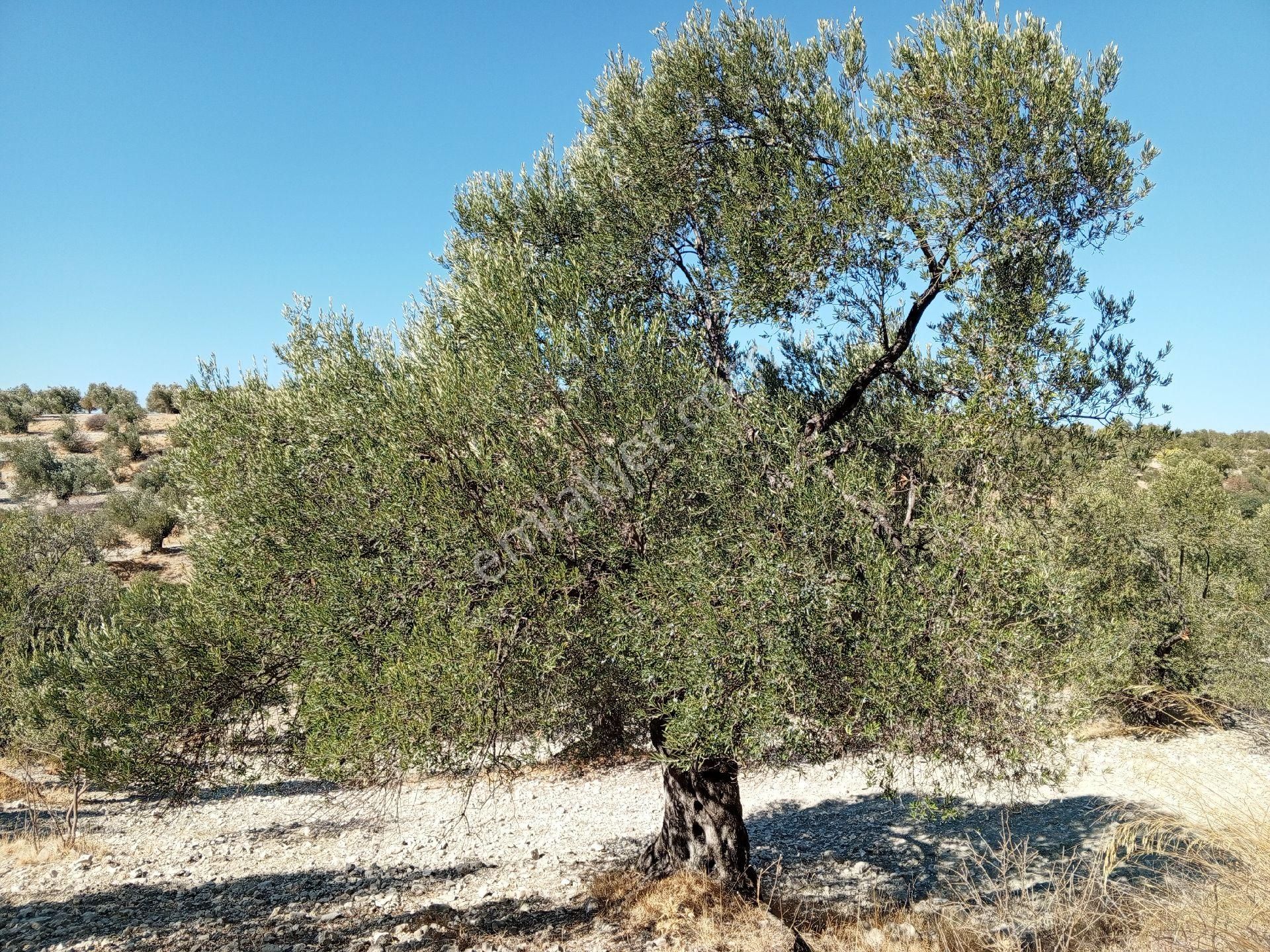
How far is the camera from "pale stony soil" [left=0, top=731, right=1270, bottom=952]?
1004 cm

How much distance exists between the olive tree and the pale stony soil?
1.66 m

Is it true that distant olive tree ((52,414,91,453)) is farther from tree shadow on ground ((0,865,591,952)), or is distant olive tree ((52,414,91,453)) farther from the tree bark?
the tree bark

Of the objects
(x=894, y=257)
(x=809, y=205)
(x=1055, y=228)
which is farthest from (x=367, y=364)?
(x=1055, y=228)

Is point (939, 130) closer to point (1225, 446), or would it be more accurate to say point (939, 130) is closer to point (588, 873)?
point (588, 873)

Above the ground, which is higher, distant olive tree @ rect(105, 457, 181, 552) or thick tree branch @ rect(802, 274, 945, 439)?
distant olive tree @ rect(105, 457, 181, 552)

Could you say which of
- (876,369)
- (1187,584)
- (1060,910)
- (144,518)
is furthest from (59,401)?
(1187,584)

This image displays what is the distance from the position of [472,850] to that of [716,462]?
11.3m

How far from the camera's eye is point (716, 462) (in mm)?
7477

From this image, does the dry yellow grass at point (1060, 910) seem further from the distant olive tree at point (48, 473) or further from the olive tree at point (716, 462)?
the distant olive tree at point (48, 473)

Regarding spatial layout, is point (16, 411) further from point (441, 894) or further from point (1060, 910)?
point (1060, 910)

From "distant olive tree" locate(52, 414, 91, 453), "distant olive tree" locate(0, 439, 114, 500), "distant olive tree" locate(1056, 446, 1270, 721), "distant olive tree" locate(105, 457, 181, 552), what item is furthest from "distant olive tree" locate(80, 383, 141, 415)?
"distant olive tree" locate(1056, 446, 1270, 721)

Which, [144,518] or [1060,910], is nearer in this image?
[1060,910]

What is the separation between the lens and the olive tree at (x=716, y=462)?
6664mm

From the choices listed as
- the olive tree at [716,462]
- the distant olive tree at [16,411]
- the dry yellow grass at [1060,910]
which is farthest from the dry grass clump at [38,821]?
the distant olive tree at [16,411]
